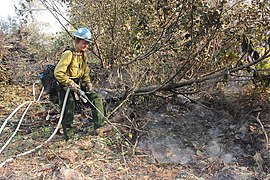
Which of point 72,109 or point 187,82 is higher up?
point 187,82

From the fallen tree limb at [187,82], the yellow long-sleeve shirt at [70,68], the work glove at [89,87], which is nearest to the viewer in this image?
the yellow long-sleeve shirt at [70,68]

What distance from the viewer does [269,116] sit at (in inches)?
172

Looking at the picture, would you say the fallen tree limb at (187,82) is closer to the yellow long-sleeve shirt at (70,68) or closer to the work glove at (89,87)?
the work glove at (89,87)

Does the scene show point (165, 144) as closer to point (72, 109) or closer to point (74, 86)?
point (72, 109)

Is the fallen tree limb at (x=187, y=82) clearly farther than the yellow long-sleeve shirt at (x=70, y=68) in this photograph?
Yes

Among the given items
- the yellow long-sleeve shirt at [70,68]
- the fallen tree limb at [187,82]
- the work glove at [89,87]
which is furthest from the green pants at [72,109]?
the fallen tree limb at [187,82]

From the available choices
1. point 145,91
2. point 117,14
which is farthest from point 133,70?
point 117,14

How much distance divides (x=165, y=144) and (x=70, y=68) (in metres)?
1.81

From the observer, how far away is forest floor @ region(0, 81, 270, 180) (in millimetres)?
3514

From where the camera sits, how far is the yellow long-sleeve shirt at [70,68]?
12.6ft

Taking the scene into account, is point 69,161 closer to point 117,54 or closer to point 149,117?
point 149,117

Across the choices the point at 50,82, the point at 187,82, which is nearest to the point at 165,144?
the point at 187,82

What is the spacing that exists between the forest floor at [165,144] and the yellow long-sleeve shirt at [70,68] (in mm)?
869

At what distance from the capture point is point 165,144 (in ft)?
14.0
